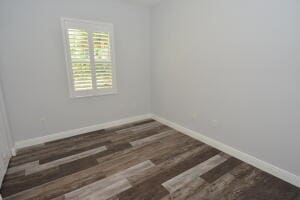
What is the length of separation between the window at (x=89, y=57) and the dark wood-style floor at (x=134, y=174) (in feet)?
3.54

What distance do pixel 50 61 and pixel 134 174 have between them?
2359mm

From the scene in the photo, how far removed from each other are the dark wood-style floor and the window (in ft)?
3.54

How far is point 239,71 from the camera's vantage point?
2.12 m

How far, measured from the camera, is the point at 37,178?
6.31ft

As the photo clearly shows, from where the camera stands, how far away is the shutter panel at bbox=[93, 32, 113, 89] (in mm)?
2990

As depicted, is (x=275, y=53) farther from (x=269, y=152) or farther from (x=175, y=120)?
(x=175, y=120)

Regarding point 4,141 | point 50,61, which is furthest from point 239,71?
point 4,141

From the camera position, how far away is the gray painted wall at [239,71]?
171 cm

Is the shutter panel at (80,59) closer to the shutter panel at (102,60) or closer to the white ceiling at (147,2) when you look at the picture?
the shutter panel at (102,60)

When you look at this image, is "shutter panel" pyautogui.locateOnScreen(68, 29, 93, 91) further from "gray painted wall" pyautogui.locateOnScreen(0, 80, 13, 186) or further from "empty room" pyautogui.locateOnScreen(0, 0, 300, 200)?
"gray painted wall" pyautogui.locateOnScreen(0, 80, 13, 186)

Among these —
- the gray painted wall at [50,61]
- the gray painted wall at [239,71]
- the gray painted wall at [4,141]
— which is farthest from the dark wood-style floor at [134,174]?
the gray painted wall at [50,61]

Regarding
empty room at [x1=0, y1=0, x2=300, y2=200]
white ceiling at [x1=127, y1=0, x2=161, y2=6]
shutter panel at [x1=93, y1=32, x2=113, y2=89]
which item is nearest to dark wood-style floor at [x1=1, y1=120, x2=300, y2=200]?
empty room at [x1=0, y1=0, x2=300, y2=200]

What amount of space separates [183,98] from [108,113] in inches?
66.7

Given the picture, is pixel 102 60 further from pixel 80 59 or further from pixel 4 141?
pixel 4 141
